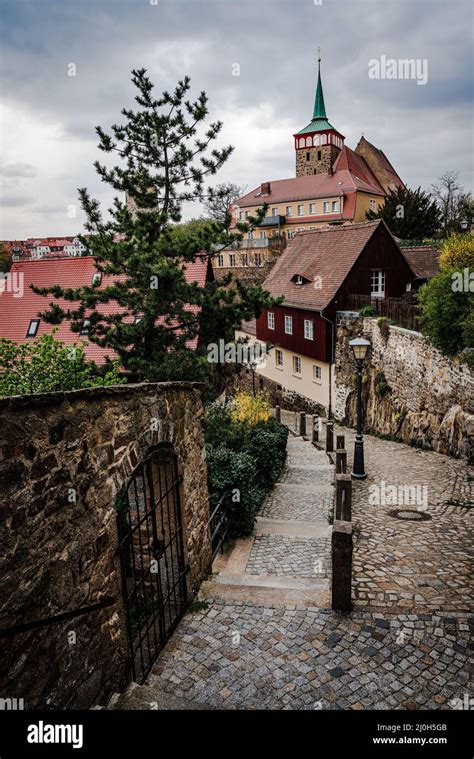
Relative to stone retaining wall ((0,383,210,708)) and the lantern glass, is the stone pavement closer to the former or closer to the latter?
the lantern glass

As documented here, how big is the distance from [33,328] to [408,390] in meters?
16.5

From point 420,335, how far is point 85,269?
51.9 feet

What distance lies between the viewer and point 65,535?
3.11m

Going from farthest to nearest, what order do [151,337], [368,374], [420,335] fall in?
[368,374], [420,335], [151,337]

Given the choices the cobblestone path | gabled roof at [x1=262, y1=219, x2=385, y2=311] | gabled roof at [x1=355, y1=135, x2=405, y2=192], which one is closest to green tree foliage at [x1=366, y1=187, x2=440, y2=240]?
gabled roof at [x1=262, y1=219, x2=385, y2=311]

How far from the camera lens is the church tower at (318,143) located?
63.2 metres

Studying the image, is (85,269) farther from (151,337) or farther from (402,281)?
(402,281)

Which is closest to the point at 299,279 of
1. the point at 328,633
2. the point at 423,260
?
the point at 423,260

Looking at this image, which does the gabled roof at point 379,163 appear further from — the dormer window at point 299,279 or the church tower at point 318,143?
the dormer window at point 299,279

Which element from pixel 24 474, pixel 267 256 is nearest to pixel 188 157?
pixel 24 474

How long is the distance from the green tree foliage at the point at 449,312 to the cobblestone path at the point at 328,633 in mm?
6899

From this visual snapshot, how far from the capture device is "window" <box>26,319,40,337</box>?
21734 mm

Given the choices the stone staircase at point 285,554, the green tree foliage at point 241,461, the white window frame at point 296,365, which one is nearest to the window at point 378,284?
the white window frame at point 296,365

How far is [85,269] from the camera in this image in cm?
2333
